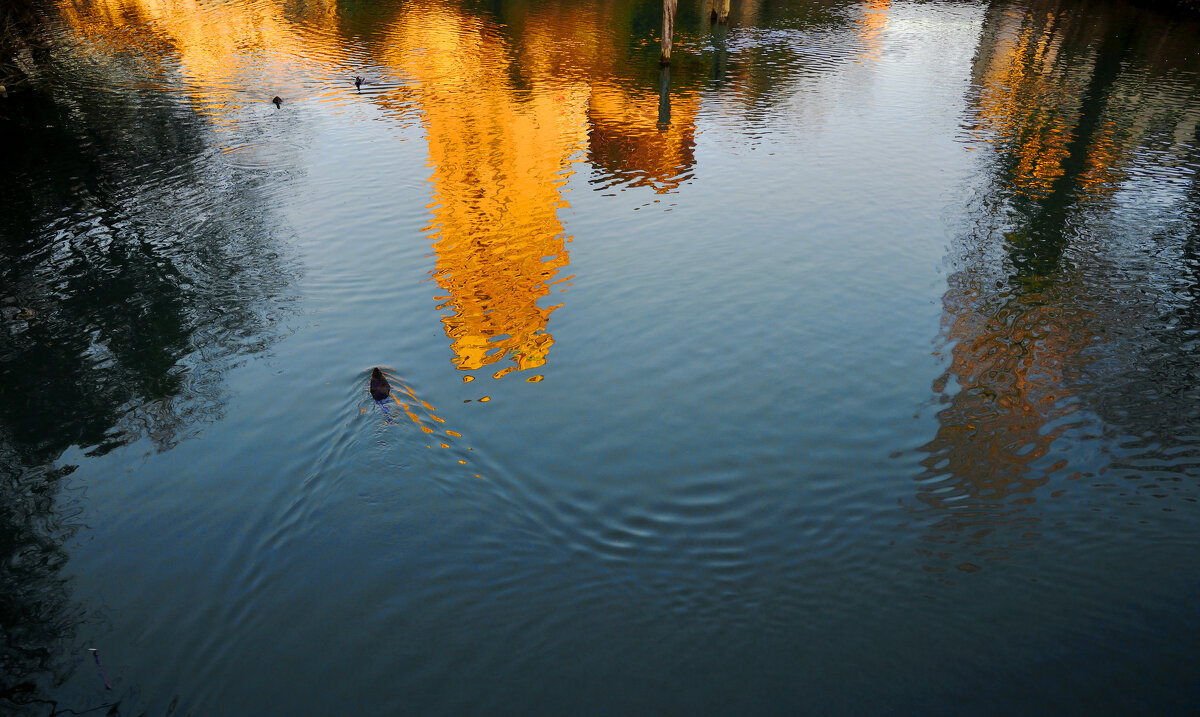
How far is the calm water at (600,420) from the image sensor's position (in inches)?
269

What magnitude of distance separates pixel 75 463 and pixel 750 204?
1318 cm

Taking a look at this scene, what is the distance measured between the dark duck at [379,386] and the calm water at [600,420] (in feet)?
0.67

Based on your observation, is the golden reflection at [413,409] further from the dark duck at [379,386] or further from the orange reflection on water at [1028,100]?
the orange reflection on water at [1028,100]

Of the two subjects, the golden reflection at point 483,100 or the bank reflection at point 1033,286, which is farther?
the golden reflection at point 483,100

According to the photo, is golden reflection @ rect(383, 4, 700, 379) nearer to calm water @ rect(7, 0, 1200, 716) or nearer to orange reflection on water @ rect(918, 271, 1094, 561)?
calm water @ rect(7, 0, 1200, 716)

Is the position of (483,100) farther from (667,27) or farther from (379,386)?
(379,386)

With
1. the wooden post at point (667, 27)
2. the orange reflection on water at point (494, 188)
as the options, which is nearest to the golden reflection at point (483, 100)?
the orange reflection on water at point (494, 188)

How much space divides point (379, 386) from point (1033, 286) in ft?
35.5

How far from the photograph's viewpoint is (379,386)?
388 inches

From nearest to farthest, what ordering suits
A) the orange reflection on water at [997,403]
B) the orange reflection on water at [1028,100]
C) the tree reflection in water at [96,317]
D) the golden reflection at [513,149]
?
the tree reflection in water at [96,317] < the orange reflection on water at [997,403] < the golden reflection at [513,149] < the orange reflection on water at [1028,100]

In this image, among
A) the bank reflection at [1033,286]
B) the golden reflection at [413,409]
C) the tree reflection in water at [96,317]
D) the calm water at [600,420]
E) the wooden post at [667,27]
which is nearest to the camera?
the calm water at [600,420]

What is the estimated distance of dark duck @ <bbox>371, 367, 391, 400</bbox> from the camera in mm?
9789

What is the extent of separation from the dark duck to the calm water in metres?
0.20

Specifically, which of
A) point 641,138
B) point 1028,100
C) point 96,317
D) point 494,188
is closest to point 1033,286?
point 494,188
